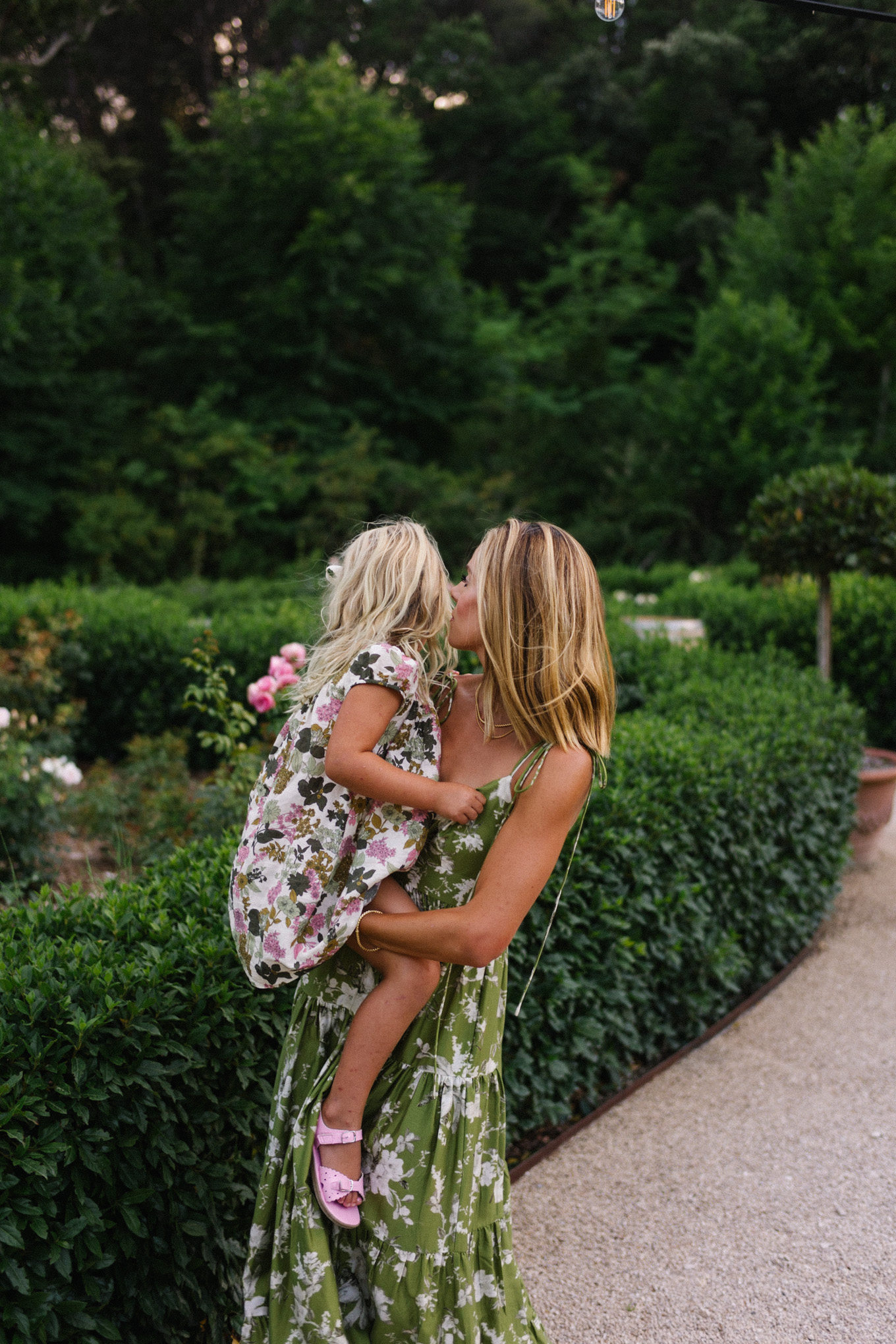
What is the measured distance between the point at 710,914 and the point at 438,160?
76.7 ft

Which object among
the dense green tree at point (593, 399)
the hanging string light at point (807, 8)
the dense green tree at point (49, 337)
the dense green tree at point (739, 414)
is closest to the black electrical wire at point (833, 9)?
the hanging string light at point (807, 8)

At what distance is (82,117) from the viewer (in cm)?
2036

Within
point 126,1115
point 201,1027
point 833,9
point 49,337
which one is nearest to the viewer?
point 126,1115

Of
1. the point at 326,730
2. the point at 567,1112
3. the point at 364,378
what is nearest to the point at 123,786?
the point at 567,1112

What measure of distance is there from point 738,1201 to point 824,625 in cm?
392

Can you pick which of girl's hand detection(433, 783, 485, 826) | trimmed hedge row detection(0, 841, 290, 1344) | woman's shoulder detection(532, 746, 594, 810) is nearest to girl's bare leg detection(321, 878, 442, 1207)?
girl's hand detection(433, 783, 485, 826)

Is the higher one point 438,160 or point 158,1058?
point 438,160

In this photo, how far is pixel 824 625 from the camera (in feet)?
19.3

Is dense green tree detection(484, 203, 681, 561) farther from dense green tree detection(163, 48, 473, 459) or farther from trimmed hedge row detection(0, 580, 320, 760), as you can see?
trimmed hedge row detection(0, 580, 320, 760)

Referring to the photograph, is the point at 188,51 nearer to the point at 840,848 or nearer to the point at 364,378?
the point at 364,378

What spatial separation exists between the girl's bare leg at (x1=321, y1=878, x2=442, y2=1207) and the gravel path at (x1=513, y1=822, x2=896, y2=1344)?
3.72ft

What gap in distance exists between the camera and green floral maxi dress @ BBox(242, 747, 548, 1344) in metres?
1.50

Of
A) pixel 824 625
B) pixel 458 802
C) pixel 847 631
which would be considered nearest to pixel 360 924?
pixel 458 802

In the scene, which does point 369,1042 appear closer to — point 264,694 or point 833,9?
point 264,694
